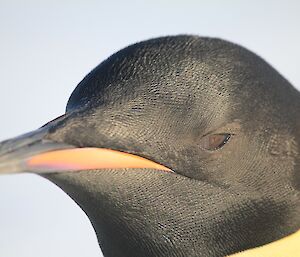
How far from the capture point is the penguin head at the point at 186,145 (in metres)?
5.05

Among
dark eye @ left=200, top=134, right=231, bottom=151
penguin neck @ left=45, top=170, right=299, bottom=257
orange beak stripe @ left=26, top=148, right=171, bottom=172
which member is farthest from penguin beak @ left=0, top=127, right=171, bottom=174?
dark eye @ left=200, top=134, right=231, bottom=151

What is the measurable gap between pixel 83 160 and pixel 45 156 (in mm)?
201

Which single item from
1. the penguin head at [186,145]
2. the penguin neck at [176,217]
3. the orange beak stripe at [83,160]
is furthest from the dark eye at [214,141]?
the orange beak stripe at [83,160]

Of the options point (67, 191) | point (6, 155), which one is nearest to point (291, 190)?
point (67, 191)

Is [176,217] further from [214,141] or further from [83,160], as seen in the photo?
[83,160]

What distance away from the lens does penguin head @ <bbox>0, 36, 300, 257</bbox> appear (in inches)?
199

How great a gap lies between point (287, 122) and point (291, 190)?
0.41 metres

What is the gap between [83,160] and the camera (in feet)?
16.0

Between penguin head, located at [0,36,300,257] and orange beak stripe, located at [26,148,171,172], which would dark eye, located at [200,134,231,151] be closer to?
penguin head, located at [0,36,300,257]

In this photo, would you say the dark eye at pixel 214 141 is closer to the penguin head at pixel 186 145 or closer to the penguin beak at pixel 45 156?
the penguin head at pixel 186 145

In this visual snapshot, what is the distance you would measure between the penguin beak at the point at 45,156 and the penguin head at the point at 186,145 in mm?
31

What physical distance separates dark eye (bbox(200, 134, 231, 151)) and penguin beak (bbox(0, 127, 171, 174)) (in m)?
0.54

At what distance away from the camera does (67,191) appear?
17.1 feet

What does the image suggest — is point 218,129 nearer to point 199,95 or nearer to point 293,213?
point 199,95
